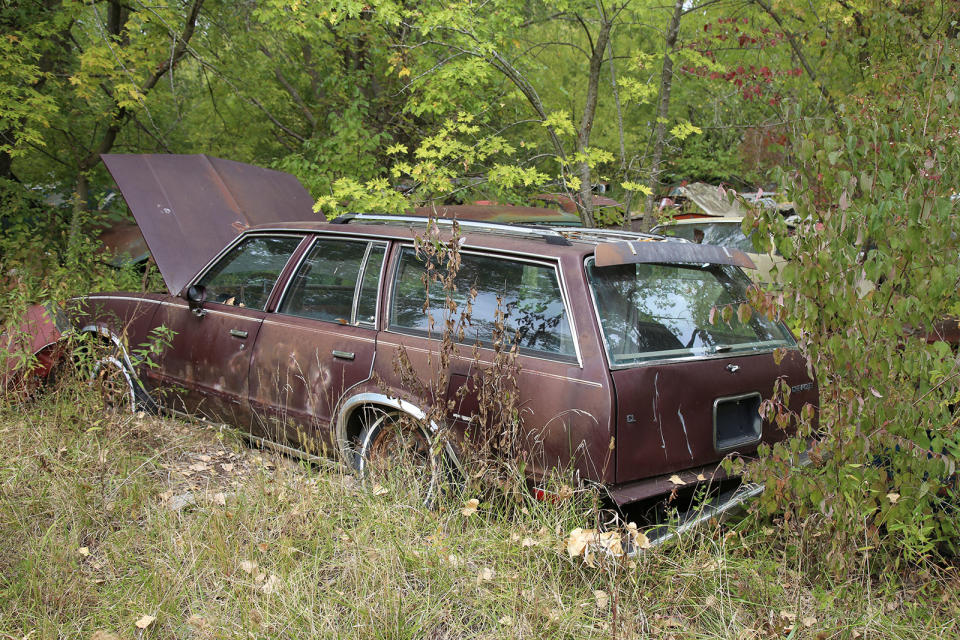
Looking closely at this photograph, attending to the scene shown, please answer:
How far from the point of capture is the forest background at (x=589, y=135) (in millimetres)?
2738

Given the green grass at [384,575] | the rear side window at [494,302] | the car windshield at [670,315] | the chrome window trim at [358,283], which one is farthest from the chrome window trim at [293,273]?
the car windshield at [670,315]

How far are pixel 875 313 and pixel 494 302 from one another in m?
1.61

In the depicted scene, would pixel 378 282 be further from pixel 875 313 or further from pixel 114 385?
pixel 875 313

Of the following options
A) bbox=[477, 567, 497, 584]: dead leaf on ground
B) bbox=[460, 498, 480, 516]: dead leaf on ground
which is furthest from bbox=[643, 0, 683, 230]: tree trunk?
bbox=[477, 567, 497, 584]: dead leaf on ground

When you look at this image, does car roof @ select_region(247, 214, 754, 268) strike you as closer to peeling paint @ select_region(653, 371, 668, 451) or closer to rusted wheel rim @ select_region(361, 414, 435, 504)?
peeling paint @ select_region(653, 371, 668, 451)

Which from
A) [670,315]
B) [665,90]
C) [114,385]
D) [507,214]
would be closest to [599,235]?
[670,315]

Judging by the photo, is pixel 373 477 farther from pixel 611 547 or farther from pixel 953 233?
pixel 953 233

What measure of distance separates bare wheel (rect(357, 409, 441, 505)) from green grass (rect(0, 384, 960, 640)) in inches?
4.5

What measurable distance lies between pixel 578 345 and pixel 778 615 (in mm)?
1248

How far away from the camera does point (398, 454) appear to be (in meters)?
3.63

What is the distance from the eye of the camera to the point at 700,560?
9.31 feet

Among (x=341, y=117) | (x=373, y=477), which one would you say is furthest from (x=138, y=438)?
(x=341, y=117)

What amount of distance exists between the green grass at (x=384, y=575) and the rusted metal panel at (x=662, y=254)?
108cm

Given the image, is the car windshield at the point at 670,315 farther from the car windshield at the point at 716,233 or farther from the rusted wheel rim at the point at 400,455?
the car windshield at the point at 716,233
